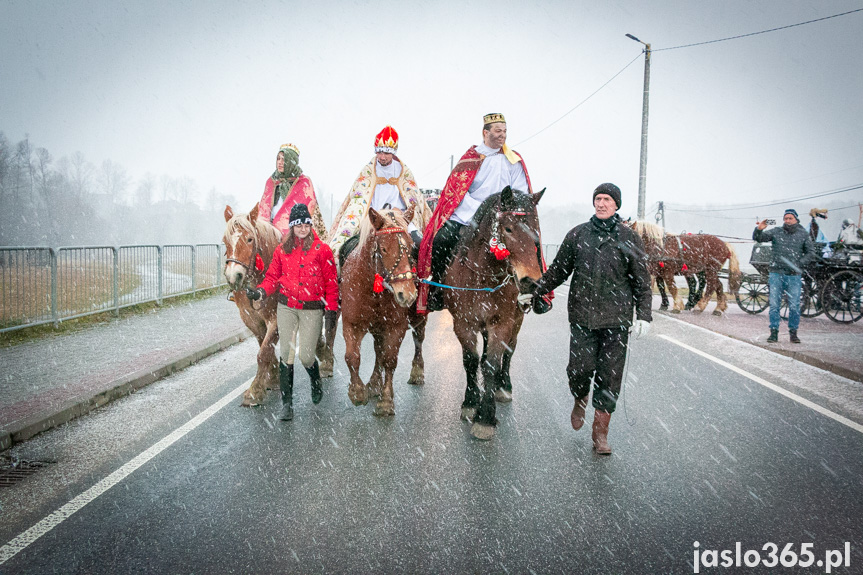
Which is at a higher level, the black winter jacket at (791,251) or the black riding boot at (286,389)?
the black winter jacket at (791,251)

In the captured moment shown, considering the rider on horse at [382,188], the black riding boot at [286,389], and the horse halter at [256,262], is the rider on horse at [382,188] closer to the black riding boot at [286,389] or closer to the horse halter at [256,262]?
the horse halter at [256,262]

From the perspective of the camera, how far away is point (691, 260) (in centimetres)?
1495

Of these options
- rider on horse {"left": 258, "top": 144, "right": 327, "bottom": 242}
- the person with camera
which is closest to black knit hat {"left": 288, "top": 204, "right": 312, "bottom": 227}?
rider on horse {"left": 258, "top": 144, "right": 327, "bottom": 242}

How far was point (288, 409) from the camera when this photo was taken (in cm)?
537

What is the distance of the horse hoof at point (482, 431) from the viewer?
4.82m

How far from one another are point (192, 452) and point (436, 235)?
293cm

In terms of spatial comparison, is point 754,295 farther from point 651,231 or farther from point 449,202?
point 449,202

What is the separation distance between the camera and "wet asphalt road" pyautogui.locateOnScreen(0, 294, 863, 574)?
3.05m

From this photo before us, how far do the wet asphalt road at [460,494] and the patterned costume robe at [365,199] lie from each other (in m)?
1.99

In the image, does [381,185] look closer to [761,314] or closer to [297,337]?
[297,337]

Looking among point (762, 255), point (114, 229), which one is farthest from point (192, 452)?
point (114, 229)

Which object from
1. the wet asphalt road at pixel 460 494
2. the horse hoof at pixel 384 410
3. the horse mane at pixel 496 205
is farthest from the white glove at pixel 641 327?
the horse hoof at pixel 384 410

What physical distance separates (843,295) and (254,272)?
12727 millimetres

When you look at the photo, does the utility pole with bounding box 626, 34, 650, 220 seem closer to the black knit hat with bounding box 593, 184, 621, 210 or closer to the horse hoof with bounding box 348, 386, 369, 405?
the black knit hat with bounding box 593, 184, 621, 210
